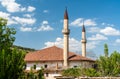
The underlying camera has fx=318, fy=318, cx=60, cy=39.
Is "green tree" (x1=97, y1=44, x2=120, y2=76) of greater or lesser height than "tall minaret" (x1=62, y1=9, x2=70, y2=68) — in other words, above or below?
below

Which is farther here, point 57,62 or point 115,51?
point 57,62

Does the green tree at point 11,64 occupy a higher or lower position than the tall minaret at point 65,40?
lower

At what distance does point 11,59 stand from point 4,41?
46.3 ft

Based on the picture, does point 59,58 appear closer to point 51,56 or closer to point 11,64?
point 51,56

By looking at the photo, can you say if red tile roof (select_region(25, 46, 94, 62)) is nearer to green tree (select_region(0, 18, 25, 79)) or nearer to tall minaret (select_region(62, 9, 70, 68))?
tall minaret (select_region(62, 9, 70, 68))

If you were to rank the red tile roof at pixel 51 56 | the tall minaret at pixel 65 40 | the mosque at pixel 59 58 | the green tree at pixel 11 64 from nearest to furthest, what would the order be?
1. the green tree at pixel 11 64
2. the tall minaret at pixel 65 40
3. the mosque at pixel 59 58
4. the red tile roof at pixel 51 56

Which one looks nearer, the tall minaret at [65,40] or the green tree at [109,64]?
the green tree at [109,64]

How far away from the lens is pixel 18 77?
56.3ft

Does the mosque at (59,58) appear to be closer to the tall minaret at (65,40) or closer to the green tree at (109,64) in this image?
the tall minaret at (65,40)

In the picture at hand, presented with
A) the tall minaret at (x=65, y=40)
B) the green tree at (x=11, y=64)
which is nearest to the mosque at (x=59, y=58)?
the tall minaret at (x=65, y=40)

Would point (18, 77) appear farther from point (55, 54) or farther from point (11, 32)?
point (55, 54)

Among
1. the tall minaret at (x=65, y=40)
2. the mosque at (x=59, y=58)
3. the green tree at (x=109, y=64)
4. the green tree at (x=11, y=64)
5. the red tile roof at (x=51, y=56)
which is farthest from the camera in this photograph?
the red tile roof at (x=51, y=56)

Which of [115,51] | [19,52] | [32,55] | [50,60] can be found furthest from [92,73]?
[19,52]

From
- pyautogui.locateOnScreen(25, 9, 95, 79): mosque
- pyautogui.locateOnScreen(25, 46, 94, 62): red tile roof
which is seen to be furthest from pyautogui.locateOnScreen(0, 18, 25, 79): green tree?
pyautogui.locateOnScreen(25, 46, 94, 62): red tile roof
